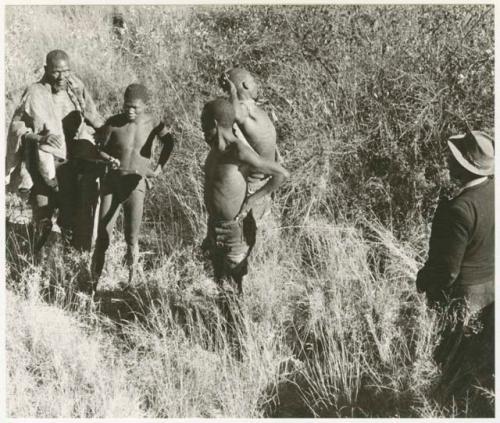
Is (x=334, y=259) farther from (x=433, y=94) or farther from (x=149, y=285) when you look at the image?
(x=433, y=94)

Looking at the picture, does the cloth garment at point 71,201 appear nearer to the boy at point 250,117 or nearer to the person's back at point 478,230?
the boy at point 250,117

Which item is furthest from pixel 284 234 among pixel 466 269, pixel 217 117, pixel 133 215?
pixel 466 269

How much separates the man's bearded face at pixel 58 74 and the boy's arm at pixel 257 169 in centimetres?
150

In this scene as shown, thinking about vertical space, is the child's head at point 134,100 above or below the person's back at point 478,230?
above

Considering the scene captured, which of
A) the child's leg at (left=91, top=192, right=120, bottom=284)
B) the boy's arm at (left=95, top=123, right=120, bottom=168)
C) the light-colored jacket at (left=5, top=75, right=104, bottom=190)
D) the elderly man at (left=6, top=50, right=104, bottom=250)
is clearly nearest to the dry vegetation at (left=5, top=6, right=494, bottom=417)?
the elderly man at (left=6, top=50, right=104, bottom=250)

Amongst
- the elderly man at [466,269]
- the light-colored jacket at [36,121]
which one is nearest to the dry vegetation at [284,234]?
the elderly man at [466,269]

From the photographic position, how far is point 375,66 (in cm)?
555

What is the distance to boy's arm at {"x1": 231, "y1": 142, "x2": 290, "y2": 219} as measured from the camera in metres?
3.62

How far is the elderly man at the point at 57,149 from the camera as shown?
439 cm

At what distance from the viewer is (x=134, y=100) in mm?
4168

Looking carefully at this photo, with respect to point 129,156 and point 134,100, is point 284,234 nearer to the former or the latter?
point 129,156

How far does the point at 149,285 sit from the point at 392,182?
2.20m

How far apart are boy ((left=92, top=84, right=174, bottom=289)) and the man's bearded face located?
17.5 inches

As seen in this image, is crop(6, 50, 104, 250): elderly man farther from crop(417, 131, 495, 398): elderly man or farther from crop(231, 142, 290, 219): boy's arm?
crop(417, 131, 495, 398): elderly man
